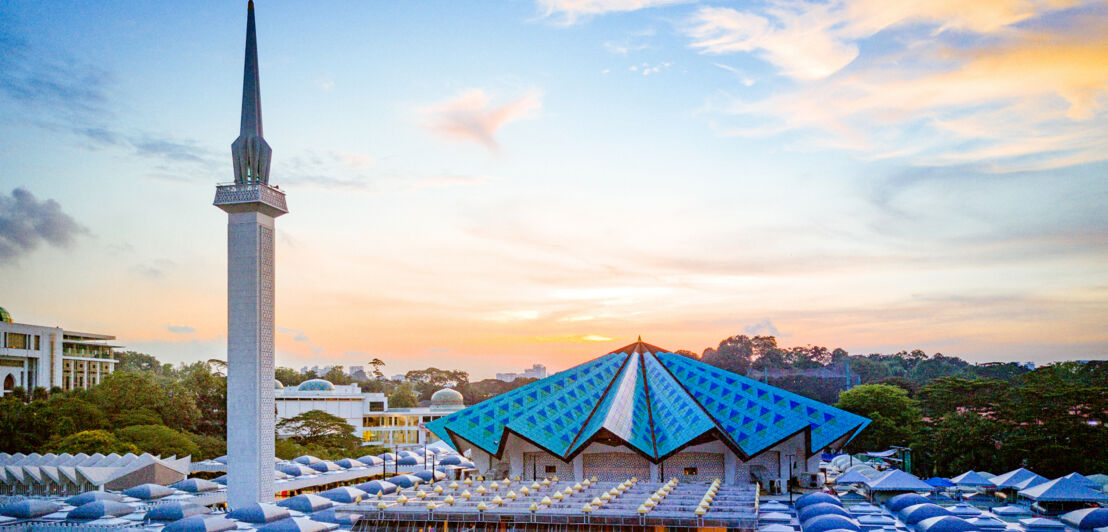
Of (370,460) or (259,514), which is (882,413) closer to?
(370,460)

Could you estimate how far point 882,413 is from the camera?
84625mm

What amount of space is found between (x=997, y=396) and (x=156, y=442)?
6038 cm

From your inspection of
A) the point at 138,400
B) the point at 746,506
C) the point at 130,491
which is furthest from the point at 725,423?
the point at 138,400

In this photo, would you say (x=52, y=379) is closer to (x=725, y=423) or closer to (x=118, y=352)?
(x=118, y=352)

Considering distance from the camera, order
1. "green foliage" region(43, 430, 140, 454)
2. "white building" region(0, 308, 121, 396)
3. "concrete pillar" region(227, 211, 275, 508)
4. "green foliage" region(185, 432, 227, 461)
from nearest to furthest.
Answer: "concrete pillar" region(227, 211, 275, 508)
"green foliage" region(43, 430, 140, 454)
"green foliage" region(185, 432, 227, 461)
"white building" region(0, 308, 121, 396)

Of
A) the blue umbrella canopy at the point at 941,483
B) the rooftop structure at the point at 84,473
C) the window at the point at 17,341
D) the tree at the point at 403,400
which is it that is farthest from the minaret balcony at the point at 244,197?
the tree at the point at 403,400

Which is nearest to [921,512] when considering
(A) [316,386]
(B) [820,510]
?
(B) [820,510]

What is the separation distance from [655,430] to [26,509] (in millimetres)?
32995

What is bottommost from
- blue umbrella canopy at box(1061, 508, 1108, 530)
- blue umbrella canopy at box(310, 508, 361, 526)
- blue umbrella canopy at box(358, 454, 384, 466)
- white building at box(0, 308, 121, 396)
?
blue umbrella canopy at box(358, 454, 384, 466)

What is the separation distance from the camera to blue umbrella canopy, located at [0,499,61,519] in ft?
154

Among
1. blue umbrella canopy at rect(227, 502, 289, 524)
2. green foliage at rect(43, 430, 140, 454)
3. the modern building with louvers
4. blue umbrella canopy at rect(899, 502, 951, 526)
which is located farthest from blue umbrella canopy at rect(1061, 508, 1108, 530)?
green foliage at rect(43, 430, 140, 454)

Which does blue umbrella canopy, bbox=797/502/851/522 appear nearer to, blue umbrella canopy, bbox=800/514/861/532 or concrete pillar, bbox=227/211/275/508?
blue umbrella canopy, bbox=800/514/861/532

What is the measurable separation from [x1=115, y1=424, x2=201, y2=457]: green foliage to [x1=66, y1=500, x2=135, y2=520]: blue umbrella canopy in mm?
20876

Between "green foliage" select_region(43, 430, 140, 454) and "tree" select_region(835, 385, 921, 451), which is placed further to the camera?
"tree" select_region(835, 385, 921, 451)
